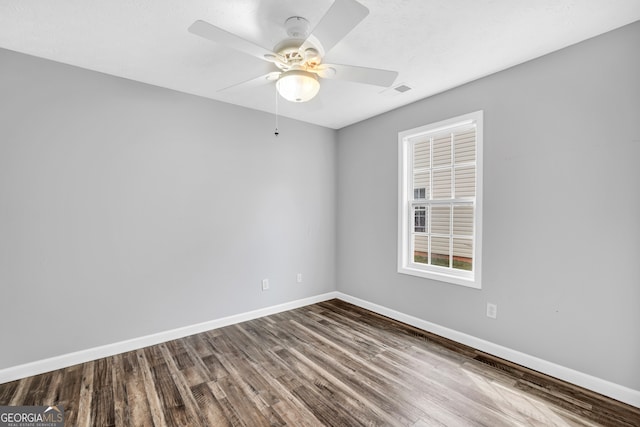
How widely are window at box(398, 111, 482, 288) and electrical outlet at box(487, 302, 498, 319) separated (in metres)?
0.21

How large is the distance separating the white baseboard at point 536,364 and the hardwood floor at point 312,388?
7 centimetres

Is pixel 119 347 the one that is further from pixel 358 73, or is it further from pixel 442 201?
pixel 442 201

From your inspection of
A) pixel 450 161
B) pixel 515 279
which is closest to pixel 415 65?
pixel 450 161

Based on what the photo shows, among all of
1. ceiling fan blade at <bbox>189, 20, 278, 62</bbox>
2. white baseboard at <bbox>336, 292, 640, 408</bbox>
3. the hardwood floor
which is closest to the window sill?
white baseboard at <bbox>336, 292, 640, 408</bbox>

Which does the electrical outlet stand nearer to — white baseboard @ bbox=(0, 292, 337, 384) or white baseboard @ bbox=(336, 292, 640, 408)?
white baseboard @ bbox=(336, 292, 640, 408)

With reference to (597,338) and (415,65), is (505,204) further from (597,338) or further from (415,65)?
(415,65)

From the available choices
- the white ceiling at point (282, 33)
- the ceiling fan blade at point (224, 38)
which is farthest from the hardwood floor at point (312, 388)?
the white ceiling at point (282, 33)

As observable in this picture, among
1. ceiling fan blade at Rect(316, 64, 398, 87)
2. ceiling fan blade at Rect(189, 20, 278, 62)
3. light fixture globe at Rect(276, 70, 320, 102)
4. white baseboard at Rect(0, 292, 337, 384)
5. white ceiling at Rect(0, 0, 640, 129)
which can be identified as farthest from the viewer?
white baseboard at Rect(0, 292, 337, 384)

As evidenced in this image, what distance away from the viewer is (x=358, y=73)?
6.39ft

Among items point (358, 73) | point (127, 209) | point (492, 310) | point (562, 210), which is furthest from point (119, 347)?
point (562, 210)

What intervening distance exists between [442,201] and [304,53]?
2.10 metres

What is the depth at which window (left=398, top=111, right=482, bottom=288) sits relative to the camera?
9.20ft

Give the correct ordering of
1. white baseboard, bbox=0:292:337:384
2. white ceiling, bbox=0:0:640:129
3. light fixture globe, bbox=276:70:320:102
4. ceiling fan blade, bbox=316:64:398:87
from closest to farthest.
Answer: white ceiling, bbox=0:0:640:129 < ceiling fan blade, bbox=316:64:398:87 < light fixture globe, bbox=276:70:320:102 < white baseboard, bbox=0:292:337:384

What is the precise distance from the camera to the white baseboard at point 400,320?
2.03 metres
